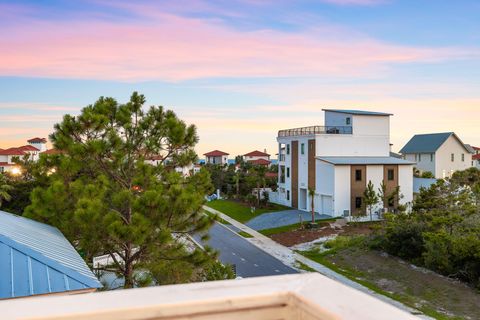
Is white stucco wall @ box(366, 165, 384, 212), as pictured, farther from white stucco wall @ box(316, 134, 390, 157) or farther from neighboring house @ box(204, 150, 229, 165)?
neighboring house @ box(204, 150, 229, 165)

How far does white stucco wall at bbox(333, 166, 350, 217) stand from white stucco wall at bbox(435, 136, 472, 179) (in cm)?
2811

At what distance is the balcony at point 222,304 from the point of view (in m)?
1.66

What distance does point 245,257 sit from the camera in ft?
85.9

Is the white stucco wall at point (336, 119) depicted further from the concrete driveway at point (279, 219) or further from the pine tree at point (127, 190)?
the pine tree at point (127, 190)

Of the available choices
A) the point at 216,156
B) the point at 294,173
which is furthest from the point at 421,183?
the point at 216,156

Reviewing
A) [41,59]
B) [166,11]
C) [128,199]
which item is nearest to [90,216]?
[128,199]

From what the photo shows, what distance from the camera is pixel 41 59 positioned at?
936 inches

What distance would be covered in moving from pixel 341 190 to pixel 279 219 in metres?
5.43

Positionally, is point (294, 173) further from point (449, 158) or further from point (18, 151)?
point (18, 151)

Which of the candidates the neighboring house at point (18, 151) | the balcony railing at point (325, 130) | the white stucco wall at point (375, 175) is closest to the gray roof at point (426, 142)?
the balcony railing at point (325, 130)

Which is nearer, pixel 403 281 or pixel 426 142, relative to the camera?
pixel 403 281

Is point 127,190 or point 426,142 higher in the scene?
point 426,142

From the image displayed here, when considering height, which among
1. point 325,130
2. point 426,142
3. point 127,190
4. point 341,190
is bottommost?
point 341,190

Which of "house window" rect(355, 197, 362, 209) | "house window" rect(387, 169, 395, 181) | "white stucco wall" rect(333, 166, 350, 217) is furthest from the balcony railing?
"house window" rect(355, 197, 362, 209)
